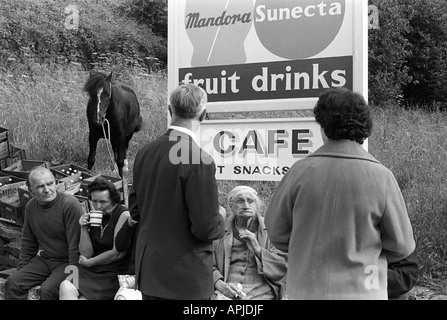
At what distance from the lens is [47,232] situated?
4.69 m

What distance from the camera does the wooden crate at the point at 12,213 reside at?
603 centimetres

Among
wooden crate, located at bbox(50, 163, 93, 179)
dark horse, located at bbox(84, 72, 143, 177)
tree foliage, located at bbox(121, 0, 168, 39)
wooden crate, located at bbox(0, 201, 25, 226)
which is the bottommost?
wooden crate, located at bbox(0, 201, 25, 226)

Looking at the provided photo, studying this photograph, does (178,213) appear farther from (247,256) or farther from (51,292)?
(51,292)

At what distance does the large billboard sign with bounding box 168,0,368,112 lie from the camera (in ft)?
14.0

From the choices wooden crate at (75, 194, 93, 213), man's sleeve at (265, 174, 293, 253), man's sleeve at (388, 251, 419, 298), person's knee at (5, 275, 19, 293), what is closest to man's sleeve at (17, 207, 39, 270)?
person's knee at (5, 275, 19, 293)

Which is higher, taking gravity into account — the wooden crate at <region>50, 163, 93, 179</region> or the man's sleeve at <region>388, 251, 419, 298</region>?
the wooden crate at <region>50, 163, 93, 179</region>

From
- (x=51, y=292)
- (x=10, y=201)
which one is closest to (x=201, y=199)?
(x=51, y=292)

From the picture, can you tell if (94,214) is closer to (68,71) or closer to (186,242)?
(186,242)

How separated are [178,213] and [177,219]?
31 millimetres

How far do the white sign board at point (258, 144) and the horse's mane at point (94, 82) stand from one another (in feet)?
11.3

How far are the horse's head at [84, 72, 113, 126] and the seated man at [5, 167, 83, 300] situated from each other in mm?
3223

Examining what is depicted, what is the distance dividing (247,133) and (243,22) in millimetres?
854

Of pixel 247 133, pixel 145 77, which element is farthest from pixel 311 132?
pixel 145 77

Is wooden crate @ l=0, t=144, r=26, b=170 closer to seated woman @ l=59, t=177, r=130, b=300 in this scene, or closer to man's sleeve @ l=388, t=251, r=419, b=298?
seated woman @ l=59, t=177, r=130, b=300
